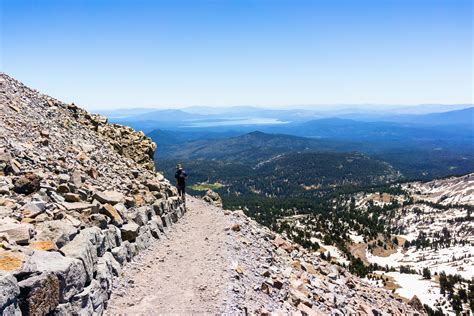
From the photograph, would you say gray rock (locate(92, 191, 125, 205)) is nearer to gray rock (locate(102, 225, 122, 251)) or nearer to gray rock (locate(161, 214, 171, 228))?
gray rock (locate(102, 225, 122, 251))

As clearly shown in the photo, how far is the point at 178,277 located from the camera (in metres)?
18.6

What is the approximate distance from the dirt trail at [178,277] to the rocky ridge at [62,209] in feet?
2.57

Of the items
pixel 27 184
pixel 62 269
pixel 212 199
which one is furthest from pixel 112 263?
pixel 212 199

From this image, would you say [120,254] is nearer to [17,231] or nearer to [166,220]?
[17,231]

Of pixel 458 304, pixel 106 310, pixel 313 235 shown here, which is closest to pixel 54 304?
pixel 106 310

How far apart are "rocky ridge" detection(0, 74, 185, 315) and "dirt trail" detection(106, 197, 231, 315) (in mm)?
784

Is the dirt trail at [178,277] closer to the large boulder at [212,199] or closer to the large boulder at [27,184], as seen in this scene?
the large boulder at [27,184]

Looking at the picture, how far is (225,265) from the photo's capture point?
20.0m

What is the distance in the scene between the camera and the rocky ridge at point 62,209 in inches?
448

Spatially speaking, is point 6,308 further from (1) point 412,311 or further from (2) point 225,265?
(1) point 412,311

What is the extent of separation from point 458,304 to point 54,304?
88.5 metres

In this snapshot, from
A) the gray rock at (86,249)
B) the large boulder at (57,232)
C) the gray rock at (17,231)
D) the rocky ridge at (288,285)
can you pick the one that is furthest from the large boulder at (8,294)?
the rocky ridge at (288,285)

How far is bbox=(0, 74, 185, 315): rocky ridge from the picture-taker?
11367 millimetres

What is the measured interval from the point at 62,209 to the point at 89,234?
2.31 m
